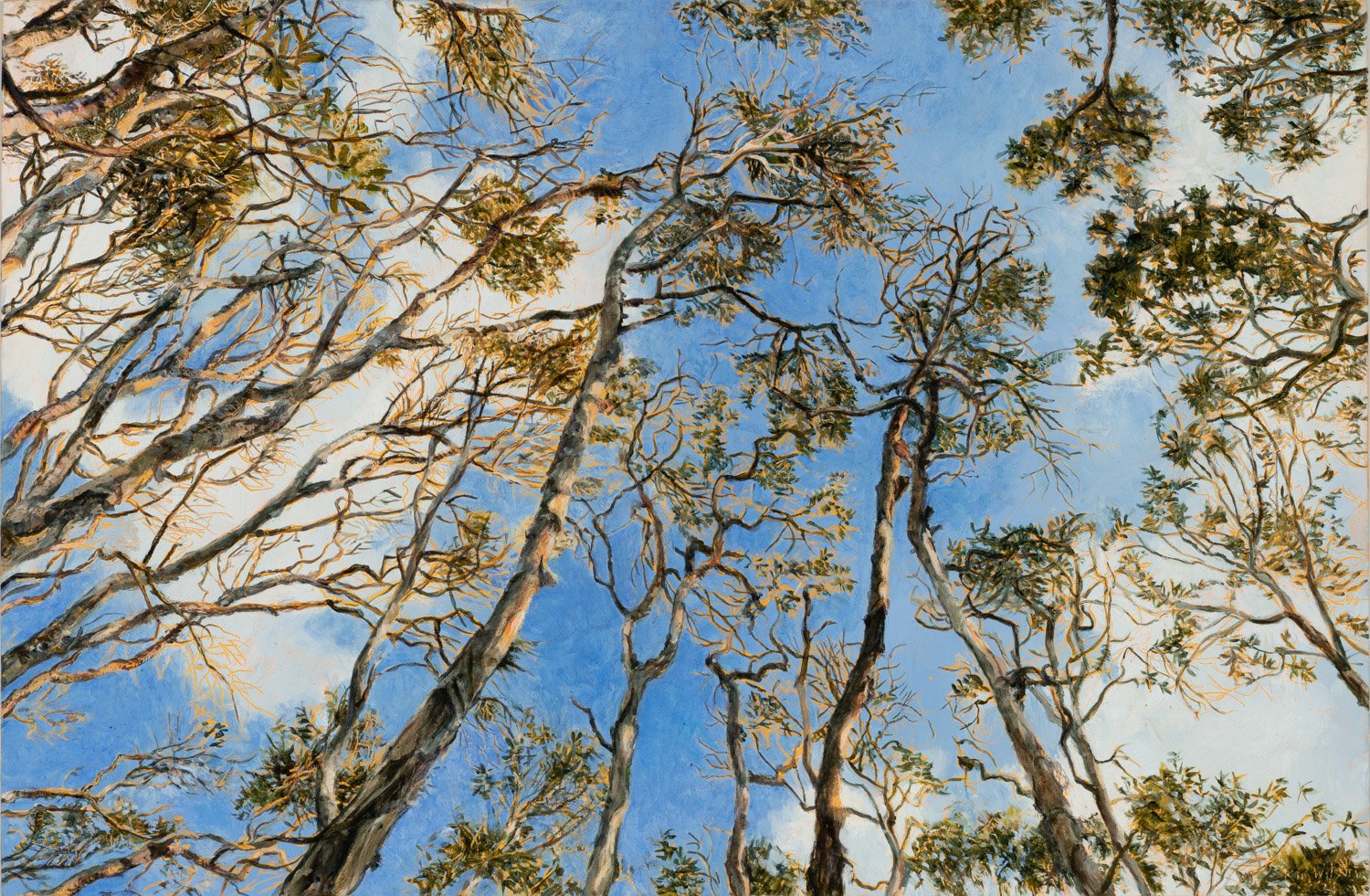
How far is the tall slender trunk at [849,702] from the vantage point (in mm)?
2521

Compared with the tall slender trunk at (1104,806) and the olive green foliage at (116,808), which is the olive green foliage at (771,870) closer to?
the tall slender trunk at (1104,806)

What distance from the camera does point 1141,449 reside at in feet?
8.80

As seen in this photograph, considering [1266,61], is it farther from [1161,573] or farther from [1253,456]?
[1161,573]

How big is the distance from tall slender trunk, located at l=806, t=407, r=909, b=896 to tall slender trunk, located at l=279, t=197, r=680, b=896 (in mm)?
985

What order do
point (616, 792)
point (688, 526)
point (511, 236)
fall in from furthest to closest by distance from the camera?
point (511, 236) → point (688, 526) → point (616, 792)

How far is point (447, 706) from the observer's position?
2.43 metres

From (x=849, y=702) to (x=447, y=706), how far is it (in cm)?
122

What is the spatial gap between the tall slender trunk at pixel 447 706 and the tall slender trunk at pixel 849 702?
99 cm

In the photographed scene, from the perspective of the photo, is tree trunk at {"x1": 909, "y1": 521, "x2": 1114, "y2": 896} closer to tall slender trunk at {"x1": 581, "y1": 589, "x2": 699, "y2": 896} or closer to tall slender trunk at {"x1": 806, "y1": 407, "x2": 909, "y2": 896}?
tall slender trunk at {"x1": 806, "y1": 407, "x2": 909, "y2": 896}

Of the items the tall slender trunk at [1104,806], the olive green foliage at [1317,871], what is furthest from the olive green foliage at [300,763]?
the olive green foliage at [1317,871]

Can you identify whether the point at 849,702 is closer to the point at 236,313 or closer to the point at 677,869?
the point at 677,869

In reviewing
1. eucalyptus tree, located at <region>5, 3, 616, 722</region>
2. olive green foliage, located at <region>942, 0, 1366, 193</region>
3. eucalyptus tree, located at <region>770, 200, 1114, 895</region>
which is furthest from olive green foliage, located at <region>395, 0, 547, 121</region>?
olive green foliage, located at <region>942, 0, 1366, 193</region>

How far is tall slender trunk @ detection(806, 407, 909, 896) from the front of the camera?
2.52 metres

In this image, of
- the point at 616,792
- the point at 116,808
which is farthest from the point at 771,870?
the point at 116,808
